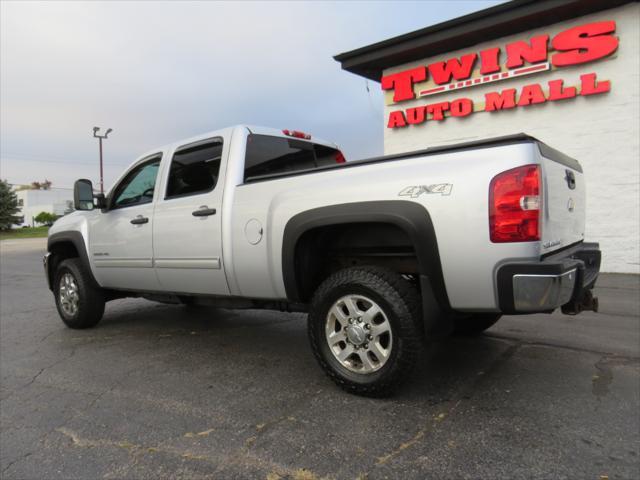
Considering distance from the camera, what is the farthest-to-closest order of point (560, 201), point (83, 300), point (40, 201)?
point (40, 201) < point (83, 300) < point (560, 201)

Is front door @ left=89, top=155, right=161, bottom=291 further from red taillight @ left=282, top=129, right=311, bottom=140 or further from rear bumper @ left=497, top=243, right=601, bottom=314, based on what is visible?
rear bumper @ left=497, top=243, right=601, bottom=314

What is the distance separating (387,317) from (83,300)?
383 cm

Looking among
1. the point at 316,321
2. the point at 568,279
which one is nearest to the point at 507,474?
the point at 568,279

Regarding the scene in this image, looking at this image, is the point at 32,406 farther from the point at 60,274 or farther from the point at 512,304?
the point at 512,304

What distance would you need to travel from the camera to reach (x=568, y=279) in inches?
102

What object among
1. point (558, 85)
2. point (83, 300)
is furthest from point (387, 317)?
point (558, 85)

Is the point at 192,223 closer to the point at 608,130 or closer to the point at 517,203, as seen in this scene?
the point at 517,203

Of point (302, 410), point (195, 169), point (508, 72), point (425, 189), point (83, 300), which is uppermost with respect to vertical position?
point (508, 72)

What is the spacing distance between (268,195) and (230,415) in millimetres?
1568

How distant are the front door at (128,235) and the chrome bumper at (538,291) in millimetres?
3297

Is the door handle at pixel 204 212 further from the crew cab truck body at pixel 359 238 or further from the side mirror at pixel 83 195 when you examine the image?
the side mirror at pixel 83 195

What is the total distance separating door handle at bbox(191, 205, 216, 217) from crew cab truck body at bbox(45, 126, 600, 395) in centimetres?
1

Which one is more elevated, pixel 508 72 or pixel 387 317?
pixel 508 72

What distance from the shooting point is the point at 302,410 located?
294cm
